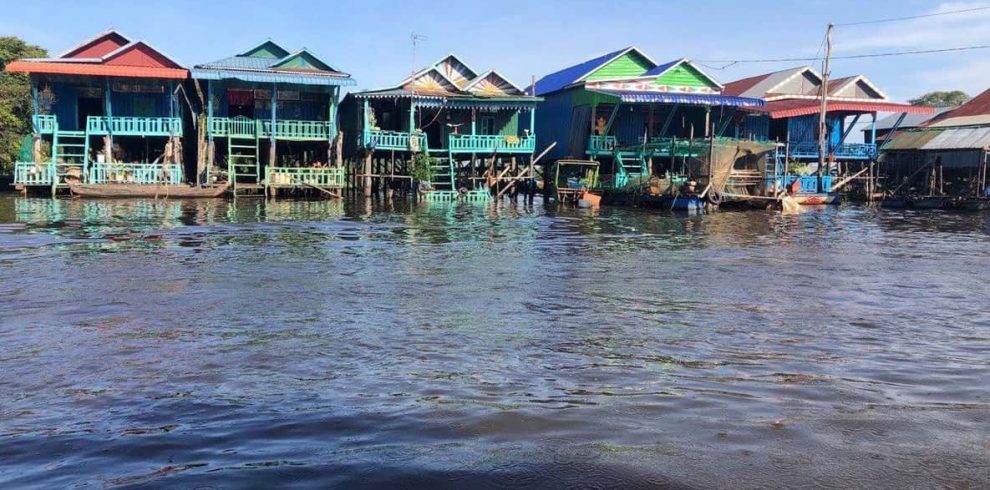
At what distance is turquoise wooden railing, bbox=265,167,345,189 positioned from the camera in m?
29.3

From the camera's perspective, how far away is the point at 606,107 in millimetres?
34094

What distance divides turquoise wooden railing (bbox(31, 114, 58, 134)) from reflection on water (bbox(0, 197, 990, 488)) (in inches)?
666

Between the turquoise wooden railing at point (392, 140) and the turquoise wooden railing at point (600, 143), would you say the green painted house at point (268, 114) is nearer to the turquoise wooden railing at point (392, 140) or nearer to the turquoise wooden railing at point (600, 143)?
the turquoise wooden railing at point (392, 140)

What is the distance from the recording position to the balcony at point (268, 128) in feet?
97.1

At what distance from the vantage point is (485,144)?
31.6 meters

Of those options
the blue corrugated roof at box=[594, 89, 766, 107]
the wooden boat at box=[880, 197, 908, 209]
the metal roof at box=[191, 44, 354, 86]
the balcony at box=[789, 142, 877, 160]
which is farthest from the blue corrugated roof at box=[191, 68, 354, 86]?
the wooden boat at box=[880, 197, 908, 209]

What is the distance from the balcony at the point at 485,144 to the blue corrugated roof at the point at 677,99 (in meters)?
4.12

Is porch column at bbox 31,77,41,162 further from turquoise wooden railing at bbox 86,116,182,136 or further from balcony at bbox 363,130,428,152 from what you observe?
balcony at bbox 363,130,428,152

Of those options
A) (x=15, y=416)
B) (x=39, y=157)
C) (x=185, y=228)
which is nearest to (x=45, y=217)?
(x=185, y=228)

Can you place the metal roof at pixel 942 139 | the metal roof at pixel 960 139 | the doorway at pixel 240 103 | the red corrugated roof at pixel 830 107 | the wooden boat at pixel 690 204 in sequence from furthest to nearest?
the red corrugated roof at pixel 830 107 < the metal roof at pixel 942 139 < the metal roof at pixel 960 139 < the doorway at pixel 240 103 < the wooden boat at pixel 690 204

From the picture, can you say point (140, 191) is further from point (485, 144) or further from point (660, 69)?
point (660, 69)

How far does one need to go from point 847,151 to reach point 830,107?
8.47ft

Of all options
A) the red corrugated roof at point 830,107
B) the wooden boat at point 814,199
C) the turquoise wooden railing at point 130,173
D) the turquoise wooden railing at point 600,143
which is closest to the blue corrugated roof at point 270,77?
the turquoise wooden railing at point 130,173

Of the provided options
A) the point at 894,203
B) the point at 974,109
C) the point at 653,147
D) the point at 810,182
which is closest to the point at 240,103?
the point at 653,147
